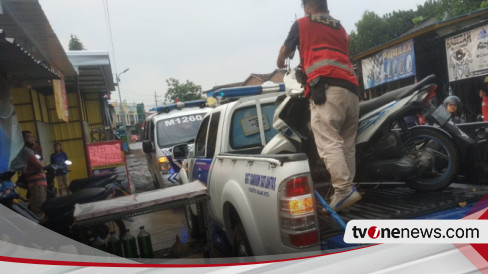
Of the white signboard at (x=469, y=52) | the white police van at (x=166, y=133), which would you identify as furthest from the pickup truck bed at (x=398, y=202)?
the white police van at (x=166, y=133)

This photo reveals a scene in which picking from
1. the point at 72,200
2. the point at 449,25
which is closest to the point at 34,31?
the point at 72,200

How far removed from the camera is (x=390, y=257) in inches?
58.7

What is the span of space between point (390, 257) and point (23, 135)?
1374 mm

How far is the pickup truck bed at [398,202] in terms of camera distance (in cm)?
164

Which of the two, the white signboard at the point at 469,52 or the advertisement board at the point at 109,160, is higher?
the white signboard at the point at 469,52

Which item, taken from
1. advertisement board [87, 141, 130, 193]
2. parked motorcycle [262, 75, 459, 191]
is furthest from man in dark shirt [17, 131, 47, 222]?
parked motorcycle [262, 75, 459, 191]

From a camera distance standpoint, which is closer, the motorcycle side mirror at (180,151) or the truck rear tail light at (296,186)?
the truck rear tail light at (296,186)

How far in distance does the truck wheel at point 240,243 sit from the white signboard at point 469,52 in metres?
1.14

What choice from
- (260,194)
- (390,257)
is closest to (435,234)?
(390,257)

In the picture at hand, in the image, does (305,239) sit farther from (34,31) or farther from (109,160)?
Answer: (34,31)

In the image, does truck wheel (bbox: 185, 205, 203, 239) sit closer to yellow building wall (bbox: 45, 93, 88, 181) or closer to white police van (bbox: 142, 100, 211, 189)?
white police van (bbox: 142, 100, 211, 189)

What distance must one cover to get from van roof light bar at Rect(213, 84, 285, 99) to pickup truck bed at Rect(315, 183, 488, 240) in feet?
1.84

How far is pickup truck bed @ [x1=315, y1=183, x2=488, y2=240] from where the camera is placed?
164 centimetres

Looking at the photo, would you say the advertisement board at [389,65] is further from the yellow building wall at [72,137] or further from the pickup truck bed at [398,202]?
the yellow building wall at [72,137]
